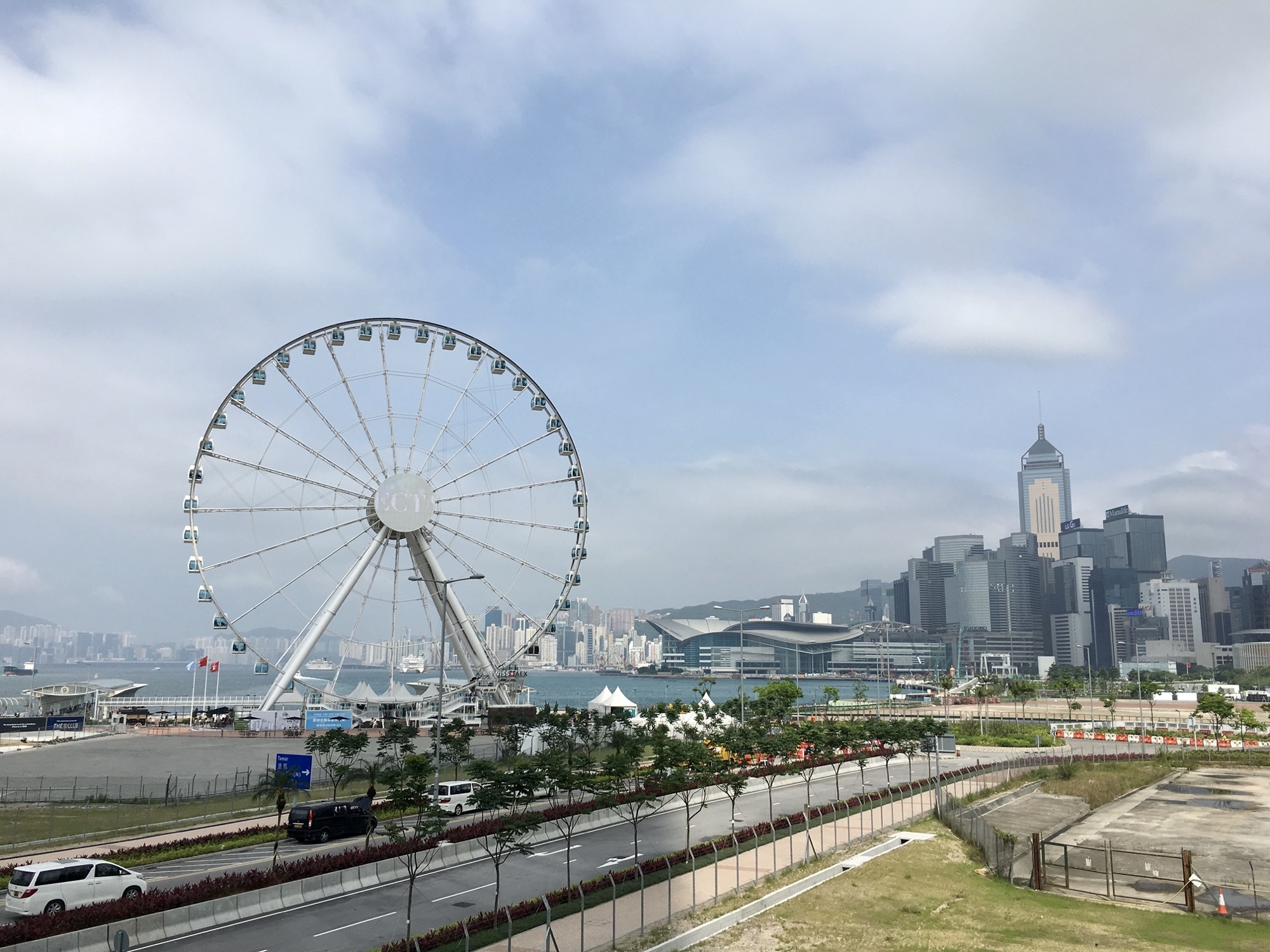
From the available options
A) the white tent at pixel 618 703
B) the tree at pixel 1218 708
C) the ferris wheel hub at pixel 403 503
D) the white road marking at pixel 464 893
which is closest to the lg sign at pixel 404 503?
the ferris wheel hub at pixel 403 503

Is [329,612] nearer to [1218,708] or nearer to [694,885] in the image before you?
[694,885]

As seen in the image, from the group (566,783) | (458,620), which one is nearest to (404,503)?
(458,620)

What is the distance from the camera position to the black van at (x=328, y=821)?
3981cm

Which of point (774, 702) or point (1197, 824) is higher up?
point (774, 702)

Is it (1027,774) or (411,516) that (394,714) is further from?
(1027,774)

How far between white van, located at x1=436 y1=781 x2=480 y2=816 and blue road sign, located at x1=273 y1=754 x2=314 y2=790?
20.1 feet

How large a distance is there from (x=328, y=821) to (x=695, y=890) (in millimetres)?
17436

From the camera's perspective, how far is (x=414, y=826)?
3684cm

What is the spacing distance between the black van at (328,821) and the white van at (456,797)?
3931 millimetres

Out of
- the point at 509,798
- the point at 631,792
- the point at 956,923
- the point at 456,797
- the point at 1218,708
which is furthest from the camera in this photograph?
the point at 1218,708

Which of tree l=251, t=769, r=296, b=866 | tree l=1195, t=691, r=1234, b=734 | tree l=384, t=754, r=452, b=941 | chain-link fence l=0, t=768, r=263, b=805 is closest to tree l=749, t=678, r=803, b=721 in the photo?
chain-link fence l=0, t=768, r=263, b=805

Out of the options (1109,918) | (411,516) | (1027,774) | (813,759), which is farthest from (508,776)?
(411,516)

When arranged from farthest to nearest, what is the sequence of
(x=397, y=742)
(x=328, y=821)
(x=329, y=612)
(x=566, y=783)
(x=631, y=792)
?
(x=329, y=612), (x=397, y=742), (x=631, y=792), (x=328, y=821), (x=566, y=783)

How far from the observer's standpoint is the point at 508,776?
29828 mm
